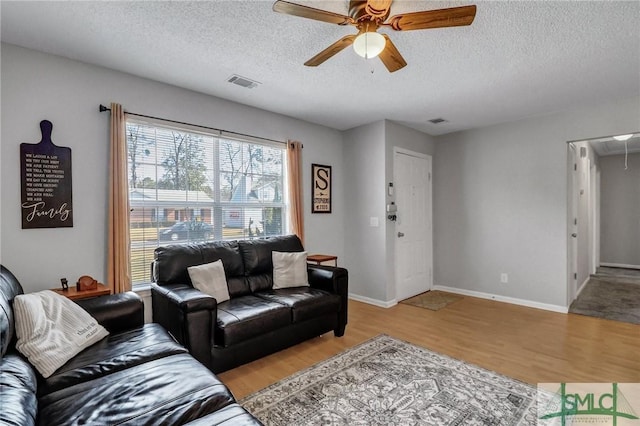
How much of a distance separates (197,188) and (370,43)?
7.63ft

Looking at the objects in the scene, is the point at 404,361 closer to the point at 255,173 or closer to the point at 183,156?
the point at 255,173

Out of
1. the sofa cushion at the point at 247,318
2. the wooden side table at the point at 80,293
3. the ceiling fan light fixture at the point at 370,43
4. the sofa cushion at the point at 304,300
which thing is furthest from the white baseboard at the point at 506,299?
the wooden side table at the point at 80,293

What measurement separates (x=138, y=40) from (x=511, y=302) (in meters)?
5.02

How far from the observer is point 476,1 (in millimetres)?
1862

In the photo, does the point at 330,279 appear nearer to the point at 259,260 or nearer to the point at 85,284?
the point at 259,260

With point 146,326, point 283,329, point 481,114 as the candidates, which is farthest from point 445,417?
point 481,114

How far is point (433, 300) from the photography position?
4.51 metres

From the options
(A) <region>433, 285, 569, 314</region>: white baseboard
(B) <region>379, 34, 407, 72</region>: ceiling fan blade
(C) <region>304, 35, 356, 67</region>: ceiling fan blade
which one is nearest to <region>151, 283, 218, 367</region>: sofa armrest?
(C) <region>304, 35, 356, 67</region>: ceiling fan blade

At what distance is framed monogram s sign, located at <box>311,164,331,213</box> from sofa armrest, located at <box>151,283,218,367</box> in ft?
7.57

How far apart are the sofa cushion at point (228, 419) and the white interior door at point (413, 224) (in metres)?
3.44

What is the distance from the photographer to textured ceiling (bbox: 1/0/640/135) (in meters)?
1.96

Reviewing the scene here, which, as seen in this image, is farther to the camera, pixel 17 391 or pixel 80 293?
pixel 80 293

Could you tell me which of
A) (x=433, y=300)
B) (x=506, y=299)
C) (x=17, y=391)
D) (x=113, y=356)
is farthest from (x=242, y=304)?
(x=506, y=299)

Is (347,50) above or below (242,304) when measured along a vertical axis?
above
